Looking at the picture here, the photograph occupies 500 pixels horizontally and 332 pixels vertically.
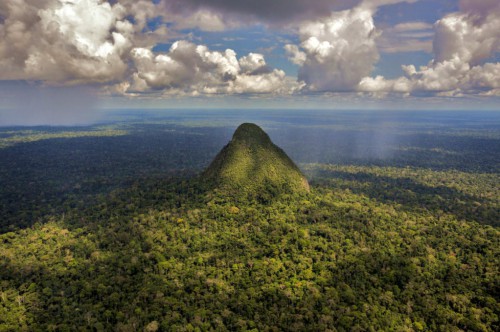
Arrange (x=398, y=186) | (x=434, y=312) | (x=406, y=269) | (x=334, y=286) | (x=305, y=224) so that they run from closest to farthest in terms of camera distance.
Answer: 1. (x=434, y=312)
2. (x=334, y=286)
3. (x=406, y=269)
4. (x=305, y=224)
5. (x=398, y=186)

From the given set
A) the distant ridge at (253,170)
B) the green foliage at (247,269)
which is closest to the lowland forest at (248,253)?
the green foliage at (247,269)

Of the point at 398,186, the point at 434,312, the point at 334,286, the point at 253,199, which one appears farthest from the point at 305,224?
the point at 398,186

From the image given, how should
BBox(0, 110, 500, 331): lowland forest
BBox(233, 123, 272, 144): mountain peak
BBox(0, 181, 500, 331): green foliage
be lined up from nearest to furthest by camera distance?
BBox(0, 181, 500, 331): green foliage
BBox(0, 110, 500, 331): lowland forest
BBox(233, 123, 272, 144): mountain peak

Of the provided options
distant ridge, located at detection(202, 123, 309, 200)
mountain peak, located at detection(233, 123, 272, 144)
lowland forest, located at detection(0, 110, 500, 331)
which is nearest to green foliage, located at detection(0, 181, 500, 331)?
lowland forest, located at detection(0, 110, 500, 331)

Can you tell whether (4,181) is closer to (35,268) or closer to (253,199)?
(35,268)

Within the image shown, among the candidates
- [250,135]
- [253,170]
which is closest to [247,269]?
[253,170]

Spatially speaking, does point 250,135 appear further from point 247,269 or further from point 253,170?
point 247,269

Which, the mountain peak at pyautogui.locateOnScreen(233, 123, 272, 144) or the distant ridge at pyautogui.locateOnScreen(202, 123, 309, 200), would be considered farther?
the mountain peak at pyautogui.locateOnScreen(233, 123, 272, 144)

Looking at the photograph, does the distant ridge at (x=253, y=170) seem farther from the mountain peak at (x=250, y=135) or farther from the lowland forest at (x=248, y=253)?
the lowland forest at (x=248, y=253)

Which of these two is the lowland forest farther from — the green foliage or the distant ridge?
the distant ridge
